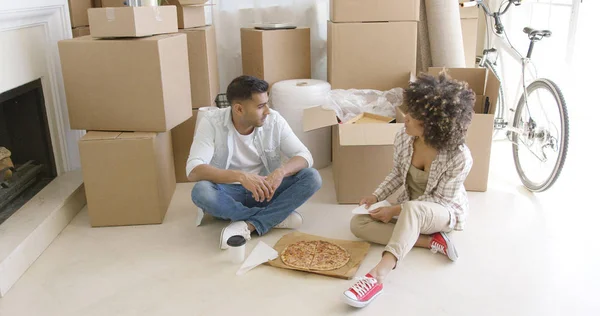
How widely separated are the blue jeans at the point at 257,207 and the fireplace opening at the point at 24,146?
0.84m

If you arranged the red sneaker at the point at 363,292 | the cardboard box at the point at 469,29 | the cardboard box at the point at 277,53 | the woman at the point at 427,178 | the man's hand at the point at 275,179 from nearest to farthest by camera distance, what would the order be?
1. the red sneaker at the point at 363,292
2. the woman at the point at 427,178
3. the man's hand at the point at 275,179
4. the cardboard box at the point at 277,53
5. the cardboard box at the point at 469,29

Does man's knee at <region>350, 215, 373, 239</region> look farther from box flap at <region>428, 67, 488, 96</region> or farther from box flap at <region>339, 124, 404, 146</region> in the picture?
box flap at <region>428, 67, 488, 96</region>

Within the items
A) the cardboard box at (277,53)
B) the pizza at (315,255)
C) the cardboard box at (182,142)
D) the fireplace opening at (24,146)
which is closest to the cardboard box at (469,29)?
the cardboard box at (277,53)

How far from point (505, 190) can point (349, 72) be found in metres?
1.07

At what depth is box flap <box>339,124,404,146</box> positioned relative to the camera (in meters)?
2.46

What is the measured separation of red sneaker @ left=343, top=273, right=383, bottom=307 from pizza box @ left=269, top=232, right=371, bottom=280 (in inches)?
5.2

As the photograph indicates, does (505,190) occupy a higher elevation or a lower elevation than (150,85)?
lower

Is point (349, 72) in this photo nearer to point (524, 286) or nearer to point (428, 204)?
point (428, 204)

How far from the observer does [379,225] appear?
85.4 inches

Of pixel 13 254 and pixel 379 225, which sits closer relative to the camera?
pixel 13 254

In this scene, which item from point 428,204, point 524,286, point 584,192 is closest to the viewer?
point 524,286

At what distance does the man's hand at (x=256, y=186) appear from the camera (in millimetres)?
2109

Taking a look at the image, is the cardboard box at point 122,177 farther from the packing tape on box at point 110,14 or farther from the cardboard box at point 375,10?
the cardboard box at point 375,10

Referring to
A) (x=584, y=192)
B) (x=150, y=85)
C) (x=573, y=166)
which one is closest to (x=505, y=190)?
(x=584, y=192)
